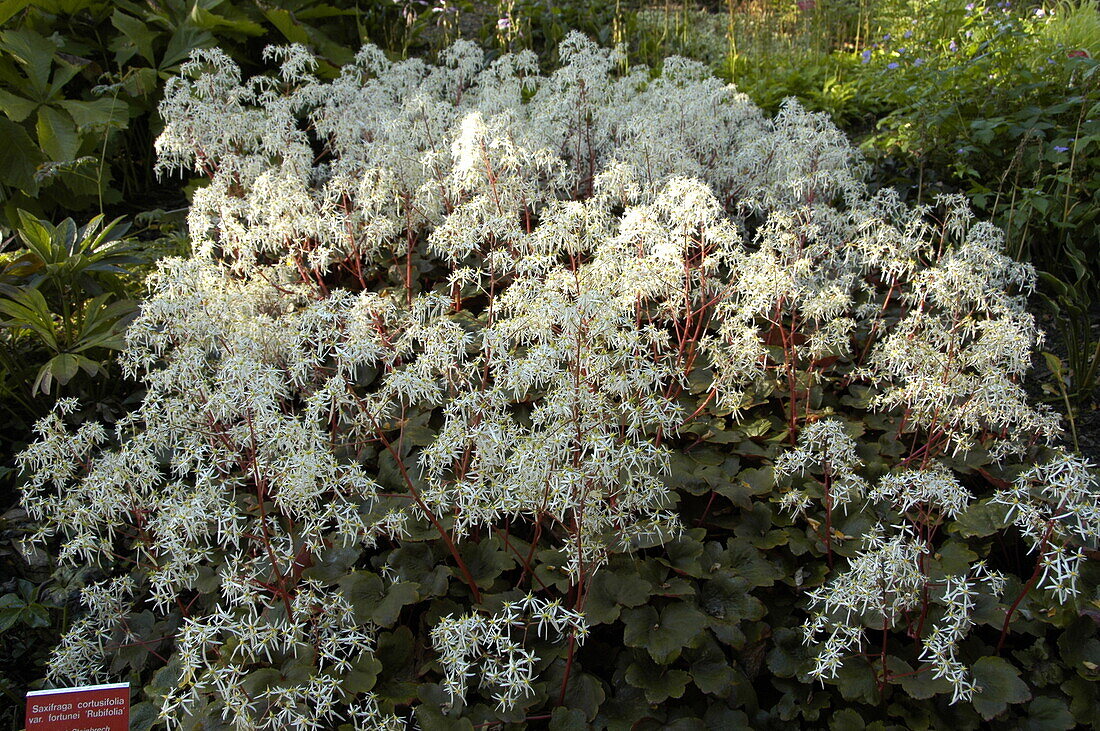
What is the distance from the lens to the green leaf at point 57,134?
13.1ft

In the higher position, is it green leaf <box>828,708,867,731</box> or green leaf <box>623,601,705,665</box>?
green leaf <box>623,601,705,665</box>

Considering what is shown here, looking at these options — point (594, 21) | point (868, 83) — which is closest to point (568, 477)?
point (868, 83)

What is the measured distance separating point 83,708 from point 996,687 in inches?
85.6

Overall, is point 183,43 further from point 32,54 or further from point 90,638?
point 90,638

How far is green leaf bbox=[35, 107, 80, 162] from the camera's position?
3992 millimetres

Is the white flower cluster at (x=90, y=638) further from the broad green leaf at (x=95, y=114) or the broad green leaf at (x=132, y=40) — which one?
the broad green leaf at (x=132, y=40)

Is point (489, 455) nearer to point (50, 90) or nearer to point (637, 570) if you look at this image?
point (637, 570)

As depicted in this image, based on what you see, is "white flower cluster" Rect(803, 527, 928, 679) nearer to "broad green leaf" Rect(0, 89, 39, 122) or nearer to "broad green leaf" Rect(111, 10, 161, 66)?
"broad green leaf" Rect(0, 89, 39, 122)

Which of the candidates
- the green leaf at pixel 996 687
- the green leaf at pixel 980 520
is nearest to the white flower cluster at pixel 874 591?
the green leaf at pixel 996 687

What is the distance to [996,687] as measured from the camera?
186 cm

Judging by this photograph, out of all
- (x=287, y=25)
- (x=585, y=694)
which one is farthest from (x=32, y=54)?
(x=585, y=694)

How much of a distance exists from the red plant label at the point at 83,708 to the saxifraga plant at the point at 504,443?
9cm

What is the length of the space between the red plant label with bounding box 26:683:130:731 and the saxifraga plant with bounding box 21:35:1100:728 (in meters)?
0.09

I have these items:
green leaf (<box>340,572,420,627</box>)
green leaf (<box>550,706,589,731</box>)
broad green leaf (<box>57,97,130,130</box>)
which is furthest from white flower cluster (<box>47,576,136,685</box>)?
broad green leaf (<box>57,97,130,130</box>)
